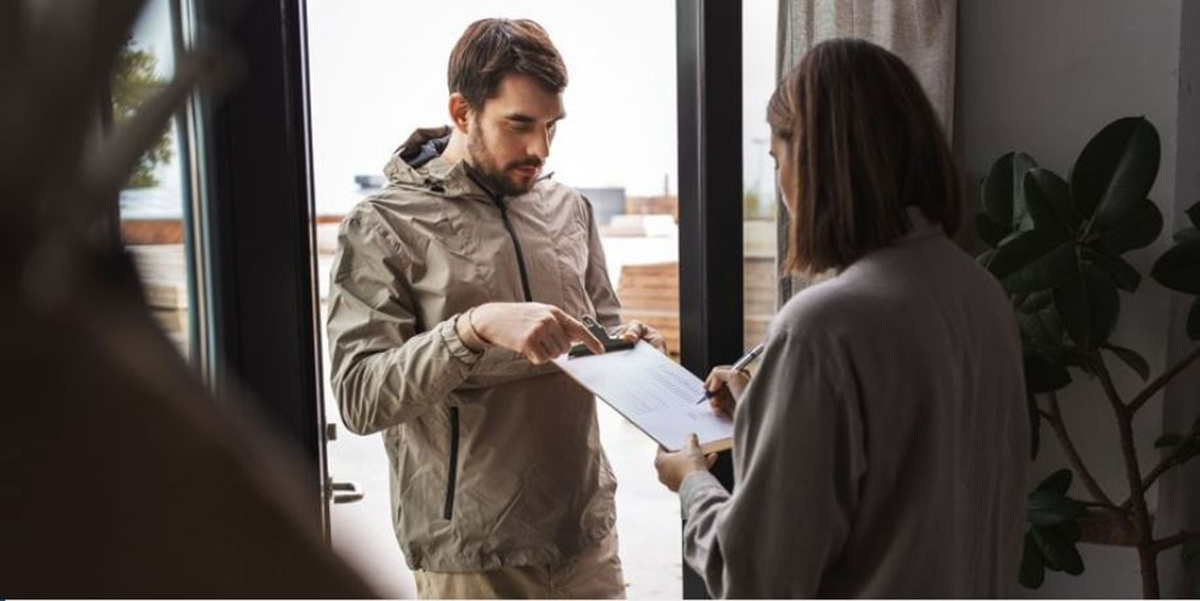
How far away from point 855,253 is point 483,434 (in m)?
0.79

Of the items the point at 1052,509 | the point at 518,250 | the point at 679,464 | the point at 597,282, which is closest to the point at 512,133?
the point at 518,250

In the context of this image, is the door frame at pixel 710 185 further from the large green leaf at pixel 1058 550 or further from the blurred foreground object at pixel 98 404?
the blurred foreground object at pixel 98 404

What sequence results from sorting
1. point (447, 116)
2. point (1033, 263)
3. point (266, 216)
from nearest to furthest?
point (266, 216), point (447, 116), point (1033, 263)

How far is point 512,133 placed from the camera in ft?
5.59

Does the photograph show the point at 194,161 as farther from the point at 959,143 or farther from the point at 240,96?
the point at 959,143

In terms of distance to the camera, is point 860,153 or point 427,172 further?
point 427,172

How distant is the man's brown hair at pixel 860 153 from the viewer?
107cm

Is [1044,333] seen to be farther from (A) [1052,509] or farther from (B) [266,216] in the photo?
(B) [266,216]

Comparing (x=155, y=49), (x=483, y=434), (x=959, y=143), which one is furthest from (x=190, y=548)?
(x=959, y=143)

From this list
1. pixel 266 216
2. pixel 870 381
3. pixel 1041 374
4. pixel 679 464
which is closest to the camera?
pixel 870 381

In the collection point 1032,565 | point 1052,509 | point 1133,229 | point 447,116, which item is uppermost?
point 447,116

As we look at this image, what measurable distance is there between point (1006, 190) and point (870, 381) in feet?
4.44

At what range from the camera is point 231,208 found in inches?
63.6

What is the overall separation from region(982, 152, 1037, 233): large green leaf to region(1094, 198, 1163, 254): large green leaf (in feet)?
0.54
